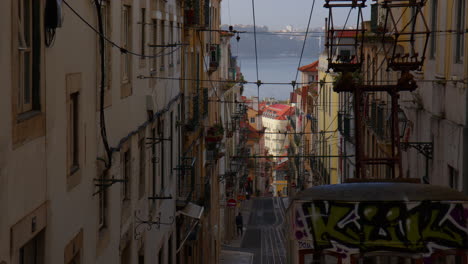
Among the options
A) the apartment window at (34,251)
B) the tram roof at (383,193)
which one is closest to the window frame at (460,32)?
the tram roof at (383,193)

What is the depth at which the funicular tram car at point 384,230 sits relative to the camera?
332 inches

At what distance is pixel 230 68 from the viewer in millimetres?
57781

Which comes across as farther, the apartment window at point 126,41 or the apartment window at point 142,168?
the apartment window at point 142,168

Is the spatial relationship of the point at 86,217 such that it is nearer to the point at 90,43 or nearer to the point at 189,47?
the point at 90,43

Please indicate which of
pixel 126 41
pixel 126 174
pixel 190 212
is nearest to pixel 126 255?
pixel 126 174

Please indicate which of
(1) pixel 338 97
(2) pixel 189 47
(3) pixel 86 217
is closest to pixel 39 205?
(3) pixel 86 217

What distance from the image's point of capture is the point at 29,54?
27.1 feet

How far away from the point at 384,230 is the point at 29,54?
4.05 m

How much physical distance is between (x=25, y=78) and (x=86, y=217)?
362 cm

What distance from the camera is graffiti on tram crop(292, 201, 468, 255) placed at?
27.6 feet

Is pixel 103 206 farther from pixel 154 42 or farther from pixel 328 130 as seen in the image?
pixel 328 130

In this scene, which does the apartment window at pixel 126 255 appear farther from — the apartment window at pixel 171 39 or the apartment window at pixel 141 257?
the apartment window at pixel 171 39

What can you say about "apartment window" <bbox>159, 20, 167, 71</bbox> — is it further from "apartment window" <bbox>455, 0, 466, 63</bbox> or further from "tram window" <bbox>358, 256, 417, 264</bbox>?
"tram window" <bbox>358, 256, 417, 264</bbox>

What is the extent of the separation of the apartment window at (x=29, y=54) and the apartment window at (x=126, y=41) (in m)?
6.21
